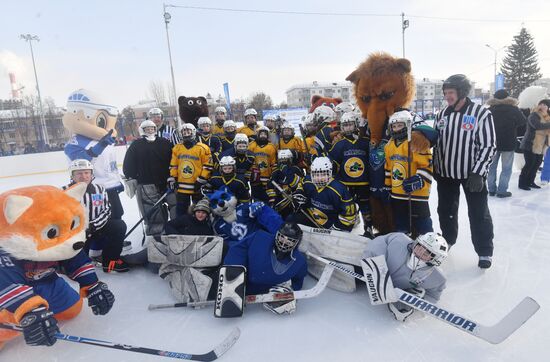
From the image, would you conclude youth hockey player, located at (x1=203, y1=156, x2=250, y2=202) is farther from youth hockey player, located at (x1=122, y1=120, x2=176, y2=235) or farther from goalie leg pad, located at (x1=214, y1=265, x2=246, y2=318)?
goalie leg pad, located at (x1=214, y1=265, x2=246, y2=318)

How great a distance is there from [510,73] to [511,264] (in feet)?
99.7

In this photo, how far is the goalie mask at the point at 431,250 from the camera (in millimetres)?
1860

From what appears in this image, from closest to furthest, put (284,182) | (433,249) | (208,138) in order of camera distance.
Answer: (433,249), (284,182), (208,138)

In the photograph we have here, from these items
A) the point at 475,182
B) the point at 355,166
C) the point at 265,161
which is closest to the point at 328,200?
the point at 355,166

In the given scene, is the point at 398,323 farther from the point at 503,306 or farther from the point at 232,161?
the point at 232,161

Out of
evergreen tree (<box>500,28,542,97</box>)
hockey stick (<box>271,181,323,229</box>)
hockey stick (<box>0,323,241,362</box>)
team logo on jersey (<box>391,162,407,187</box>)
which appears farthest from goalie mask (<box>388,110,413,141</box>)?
evergreen tree (<box>500,28,542,97</box>)

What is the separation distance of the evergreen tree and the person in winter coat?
25732 mm

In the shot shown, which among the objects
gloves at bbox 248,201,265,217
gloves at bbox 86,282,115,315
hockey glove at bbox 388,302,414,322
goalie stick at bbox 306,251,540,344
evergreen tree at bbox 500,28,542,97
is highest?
evergreen tree at bbox 500,28,542,97

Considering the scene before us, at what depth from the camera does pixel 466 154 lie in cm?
242

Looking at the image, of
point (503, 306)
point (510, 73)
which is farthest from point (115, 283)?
point (510, 73)

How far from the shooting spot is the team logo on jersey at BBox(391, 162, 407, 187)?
7.97ft

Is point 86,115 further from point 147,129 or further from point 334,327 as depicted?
point 334,327

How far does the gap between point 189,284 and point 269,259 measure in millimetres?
564

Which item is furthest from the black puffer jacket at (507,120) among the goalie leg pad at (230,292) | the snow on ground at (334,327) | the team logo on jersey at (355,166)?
the goalie leg pad at (230,292)
